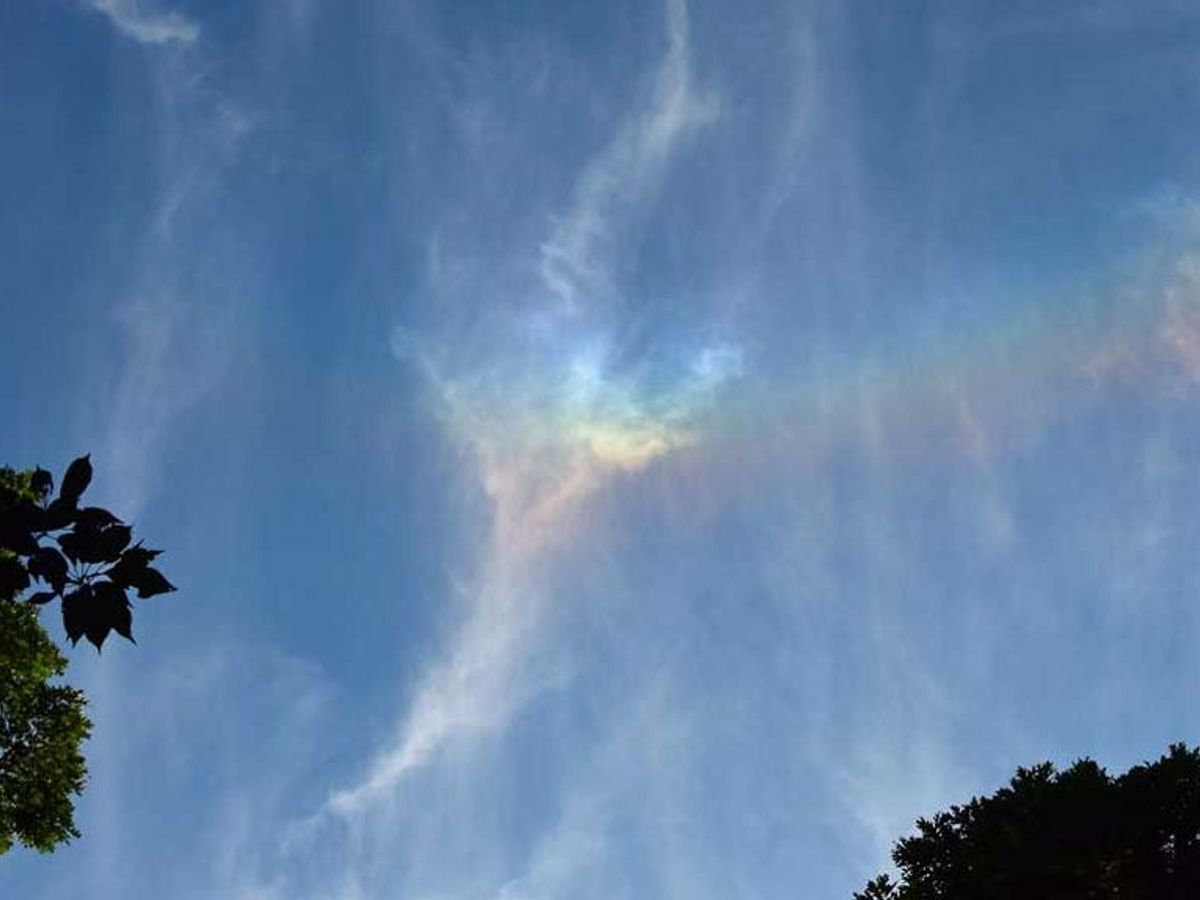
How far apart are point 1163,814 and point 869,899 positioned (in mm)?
8334

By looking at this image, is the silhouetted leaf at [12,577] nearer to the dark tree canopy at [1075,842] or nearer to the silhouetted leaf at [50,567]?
the silhouetted leaf at [50,567]

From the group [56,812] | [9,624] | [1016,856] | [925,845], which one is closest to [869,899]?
[925,845]

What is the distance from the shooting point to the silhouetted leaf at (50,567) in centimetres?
532

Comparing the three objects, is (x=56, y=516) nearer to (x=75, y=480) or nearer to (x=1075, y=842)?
(x=75, y=480)

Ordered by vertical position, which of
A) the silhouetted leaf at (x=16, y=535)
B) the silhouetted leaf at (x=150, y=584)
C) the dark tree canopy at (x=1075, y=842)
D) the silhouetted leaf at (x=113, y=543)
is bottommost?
the silhouetted leaf at (x=150, y=584)

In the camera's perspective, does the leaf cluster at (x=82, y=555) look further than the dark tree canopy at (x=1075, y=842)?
No

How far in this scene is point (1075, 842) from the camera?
27047 millimetres

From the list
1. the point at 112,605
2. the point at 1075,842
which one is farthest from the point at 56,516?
the point at 1075,842

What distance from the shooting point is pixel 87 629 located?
5.27 meters

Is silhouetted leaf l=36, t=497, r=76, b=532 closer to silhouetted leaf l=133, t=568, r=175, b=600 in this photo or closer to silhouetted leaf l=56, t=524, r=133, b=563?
silhouetted leaf l=56, t=524, r=133, b=563

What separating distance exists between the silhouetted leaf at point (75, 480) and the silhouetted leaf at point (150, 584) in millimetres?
524

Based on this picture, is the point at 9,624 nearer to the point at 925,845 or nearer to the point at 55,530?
the point at 55,530

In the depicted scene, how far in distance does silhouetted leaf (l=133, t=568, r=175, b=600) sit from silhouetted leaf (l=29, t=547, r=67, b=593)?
41 cm

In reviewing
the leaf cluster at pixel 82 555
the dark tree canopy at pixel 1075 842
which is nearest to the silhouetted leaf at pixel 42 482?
the leaf cluster at pixel 82 555
